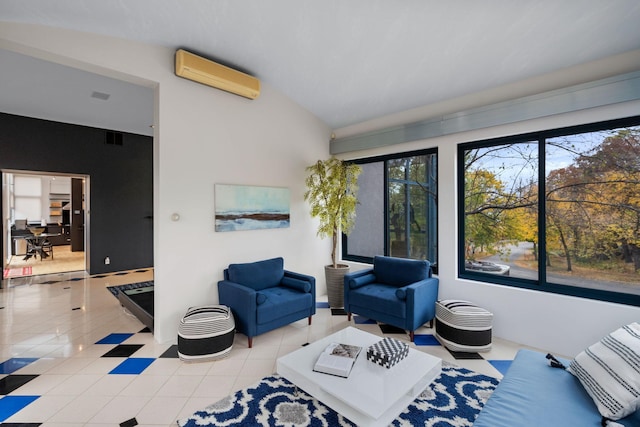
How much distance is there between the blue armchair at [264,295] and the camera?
3.17 meters

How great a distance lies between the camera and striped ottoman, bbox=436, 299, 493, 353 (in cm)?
301

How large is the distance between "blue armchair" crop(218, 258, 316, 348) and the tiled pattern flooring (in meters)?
0.23

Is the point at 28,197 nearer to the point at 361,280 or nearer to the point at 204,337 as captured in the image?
the point at 204,337

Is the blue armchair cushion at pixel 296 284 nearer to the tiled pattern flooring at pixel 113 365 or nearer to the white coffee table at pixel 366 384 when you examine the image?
the tiled pattern flooring at pixel 113 365

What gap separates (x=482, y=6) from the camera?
2414 mm

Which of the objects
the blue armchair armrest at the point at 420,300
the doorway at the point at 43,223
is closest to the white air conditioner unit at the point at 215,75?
the blue armchair armrest at the point at 420,300

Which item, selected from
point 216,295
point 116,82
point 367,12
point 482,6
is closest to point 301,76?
point 367,12

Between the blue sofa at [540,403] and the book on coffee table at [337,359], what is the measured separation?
859 mm

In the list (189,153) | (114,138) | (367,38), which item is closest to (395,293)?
(367,38)

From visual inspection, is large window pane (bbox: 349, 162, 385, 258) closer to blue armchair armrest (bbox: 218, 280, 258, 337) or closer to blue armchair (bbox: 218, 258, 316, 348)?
blue armchair (bbox: 218, 258, 316, 348)

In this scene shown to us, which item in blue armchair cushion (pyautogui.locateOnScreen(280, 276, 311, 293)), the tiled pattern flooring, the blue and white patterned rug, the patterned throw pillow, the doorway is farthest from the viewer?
the doorway

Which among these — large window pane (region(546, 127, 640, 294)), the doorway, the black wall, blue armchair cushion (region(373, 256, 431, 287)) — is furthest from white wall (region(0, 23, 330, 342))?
the doorway

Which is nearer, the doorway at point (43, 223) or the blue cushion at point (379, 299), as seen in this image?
the blue cushion at point (379, 299)

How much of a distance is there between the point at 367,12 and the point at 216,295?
3.49 meters
